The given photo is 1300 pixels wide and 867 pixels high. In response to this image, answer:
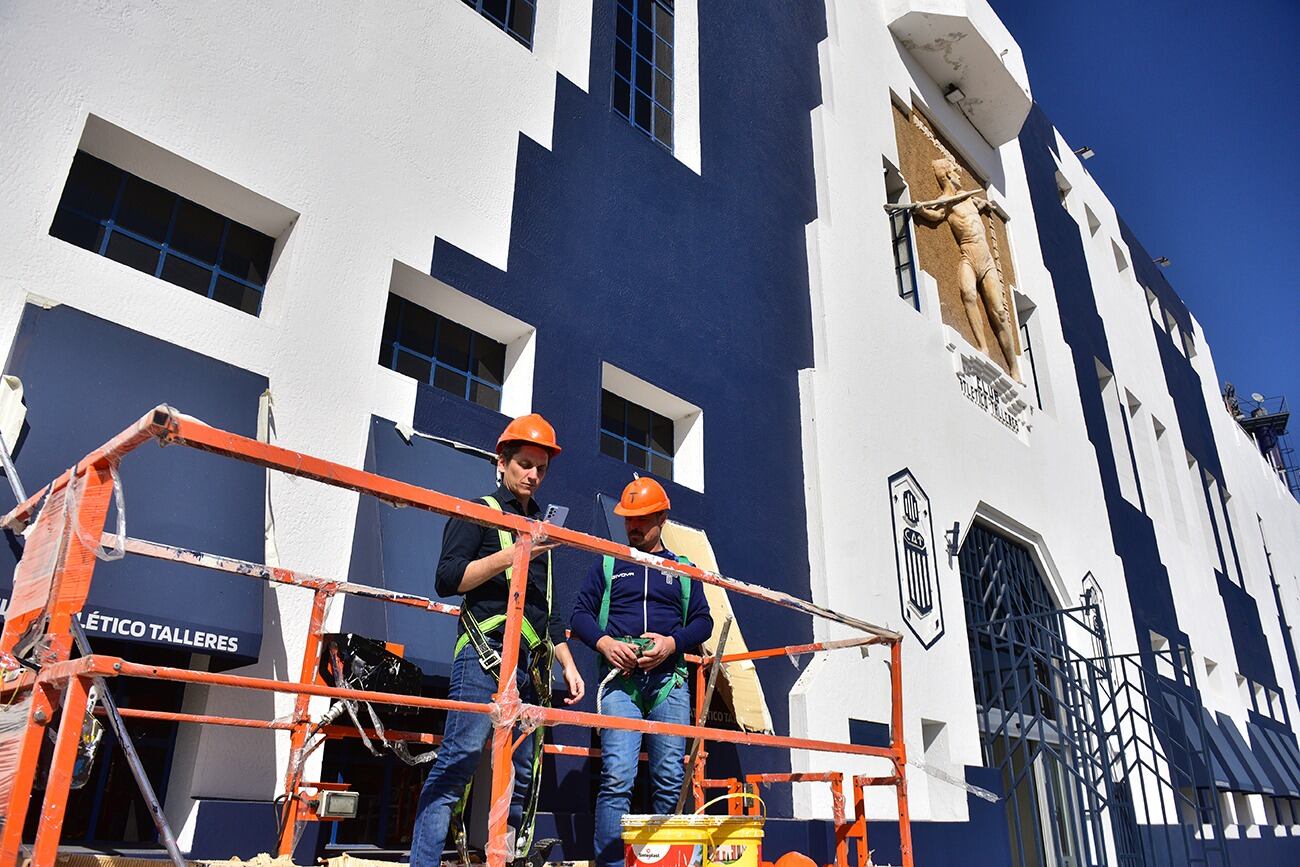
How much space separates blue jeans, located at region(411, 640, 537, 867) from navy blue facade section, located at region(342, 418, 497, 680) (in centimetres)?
147

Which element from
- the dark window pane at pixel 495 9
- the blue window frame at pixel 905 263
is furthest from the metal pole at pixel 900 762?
the blue window frame at pixel 905 263

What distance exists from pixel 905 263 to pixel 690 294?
4.82 meters

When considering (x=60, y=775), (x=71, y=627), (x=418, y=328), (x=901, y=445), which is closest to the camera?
(x=60, y=775)

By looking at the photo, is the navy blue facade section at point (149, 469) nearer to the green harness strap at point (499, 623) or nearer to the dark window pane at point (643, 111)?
the green harness strap at point (499, 623)

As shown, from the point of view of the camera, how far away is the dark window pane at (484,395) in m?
6.98

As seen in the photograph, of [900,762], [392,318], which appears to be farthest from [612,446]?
[900,762]

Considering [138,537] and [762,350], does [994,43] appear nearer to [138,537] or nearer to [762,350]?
[762,350]

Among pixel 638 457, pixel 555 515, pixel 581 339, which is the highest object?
pixel 581 339

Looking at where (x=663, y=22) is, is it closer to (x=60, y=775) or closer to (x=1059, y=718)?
(x=1059, y=718)

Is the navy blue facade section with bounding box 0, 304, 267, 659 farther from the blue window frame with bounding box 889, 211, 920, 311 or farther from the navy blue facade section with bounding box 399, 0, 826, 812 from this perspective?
the blue window frame with bounding box 889, 211, 920, 311

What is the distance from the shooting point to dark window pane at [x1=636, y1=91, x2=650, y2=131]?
9062 mm

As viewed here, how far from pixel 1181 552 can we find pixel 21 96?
2030 centimetres

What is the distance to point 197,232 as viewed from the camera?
230 inches

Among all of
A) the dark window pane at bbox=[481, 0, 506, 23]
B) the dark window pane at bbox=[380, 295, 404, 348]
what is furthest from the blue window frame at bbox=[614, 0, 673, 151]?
the dark window pane at bbox=[380, 295, 404, 348]
